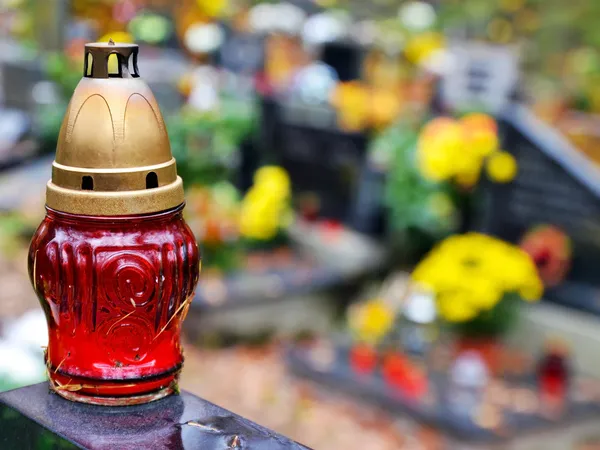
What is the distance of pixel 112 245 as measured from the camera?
4.48ft

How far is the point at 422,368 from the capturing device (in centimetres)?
665

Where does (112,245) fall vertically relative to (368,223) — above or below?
above

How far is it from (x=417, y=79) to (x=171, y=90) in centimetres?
316

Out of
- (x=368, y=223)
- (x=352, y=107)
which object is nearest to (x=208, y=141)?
(x=352, y=107)

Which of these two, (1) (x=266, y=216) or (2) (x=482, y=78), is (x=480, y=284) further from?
(2) (x=482, y=78)

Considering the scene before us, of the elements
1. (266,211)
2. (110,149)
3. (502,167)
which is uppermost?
(110,149)

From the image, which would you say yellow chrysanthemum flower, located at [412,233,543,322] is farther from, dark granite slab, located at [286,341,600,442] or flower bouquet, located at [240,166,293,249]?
flower bouquet, located at [240,166,293,249]

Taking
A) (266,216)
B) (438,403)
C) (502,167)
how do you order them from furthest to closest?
(266,216), (502,167), (438,403)

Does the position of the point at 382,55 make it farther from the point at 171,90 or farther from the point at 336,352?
the point at 336,352

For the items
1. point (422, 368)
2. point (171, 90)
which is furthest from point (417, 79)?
point (422, 368)

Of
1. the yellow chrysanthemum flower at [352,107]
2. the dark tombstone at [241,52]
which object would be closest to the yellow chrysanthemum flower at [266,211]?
the yellow chrysanthemum flower at [352,107]

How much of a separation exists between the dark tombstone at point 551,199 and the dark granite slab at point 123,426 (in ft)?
21.0

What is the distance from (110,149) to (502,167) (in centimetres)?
697

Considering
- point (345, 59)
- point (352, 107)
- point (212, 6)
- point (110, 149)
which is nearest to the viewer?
point (110, 149)
